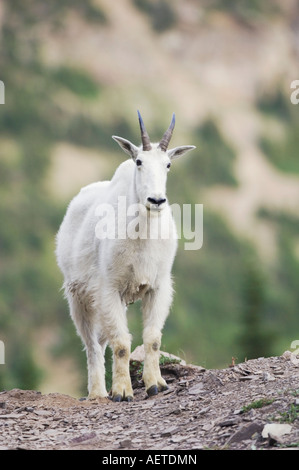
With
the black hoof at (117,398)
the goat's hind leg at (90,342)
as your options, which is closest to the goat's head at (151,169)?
the black hoof at (117,398)

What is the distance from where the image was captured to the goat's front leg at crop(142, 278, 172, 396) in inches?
373

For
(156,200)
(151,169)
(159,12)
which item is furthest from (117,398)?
(159,12)

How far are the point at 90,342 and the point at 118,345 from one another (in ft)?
5.29

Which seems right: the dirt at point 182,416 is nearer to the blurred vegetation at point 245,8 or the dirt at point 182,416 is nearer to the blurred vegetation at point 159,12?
the blurred vegetation at point 159,12

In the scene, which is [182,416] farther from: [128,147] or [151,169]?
[128,147]

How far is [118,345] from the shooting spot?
31.7 feet

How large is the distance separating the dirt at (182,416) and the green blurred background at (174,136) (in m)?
52.0

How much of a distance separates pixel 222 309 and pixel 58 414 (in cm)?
7131

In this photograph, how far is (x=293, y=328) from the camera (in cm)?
7550

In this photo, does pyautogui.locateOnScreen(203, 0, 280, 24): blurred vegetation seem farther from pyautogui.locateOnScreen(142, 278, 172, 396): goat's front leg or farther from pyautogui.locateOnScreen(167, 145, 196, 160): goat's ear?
pyautogui.locateOnScreen(142, 278, 172, 396): goat's front leg

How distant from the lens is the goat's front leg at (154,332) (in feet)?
31.1

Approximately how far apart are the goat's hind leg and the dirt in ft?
3.22
